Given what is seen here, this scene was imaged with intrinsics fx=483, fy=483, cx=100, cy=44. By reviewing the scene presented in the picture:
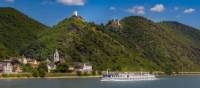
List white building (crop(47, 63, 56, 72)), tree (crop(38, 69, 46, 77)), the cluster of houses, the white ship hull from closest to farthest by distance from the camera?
1. the white ship hull
2. tree (crop(38, 69, 46, 77))
3. the cluster of houses
4. white building (crop(47, 63, 56, 72))

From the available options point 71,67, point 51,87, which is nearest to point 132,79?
point 71,67

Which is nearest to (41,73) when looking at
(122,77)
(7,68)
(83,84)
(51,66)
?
(7,68)

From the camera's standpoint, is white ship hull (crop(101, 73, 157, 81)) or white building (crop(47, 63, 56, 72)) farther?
white building (crop(47, 63, 56, 72))

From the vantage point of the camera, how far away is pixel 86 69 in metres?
198

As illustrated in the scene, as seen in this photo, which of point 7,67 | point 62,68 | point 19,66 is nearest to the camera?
point 7,67

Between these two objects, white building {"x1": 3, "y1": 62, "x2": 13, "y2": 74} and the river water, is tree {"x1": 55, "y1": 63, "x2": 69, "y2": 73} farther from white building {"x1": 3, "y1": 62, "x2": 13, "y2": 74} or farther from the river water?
the river water

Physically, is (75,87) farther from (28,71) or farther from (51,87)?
(28,71)

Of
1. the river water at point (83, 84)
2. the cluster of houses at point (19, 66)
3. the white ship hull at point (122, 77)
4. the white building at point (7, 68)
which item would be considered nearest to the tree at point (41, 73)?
the cluster of houses at point (19, 66)

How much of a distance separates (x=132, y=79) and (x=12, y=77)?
128ft

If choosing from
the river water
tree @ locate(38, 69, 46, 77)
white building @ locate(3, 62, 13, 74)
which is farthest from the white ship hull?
white building @ locate(3, 62, 13, 74)

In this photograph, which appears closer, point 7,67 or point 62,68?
point 7,67

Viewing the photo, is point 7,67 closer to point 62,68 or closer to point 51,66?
point 62,68

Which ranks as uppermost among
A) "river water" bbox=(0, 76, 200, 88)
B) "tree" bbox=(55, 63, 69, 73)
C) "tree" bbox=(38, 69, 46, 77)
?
"tree" bbox=(55, 63, 69, 73)

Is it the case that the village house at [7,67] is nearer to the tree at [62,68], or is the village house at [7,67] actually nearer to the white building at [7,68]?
the white building at [7,68]
